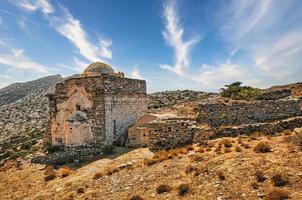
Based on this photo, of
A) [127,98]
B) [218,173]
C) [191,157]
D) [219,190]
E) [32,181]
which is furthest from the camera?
[127,98]

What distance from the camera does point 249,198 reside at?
298 inches

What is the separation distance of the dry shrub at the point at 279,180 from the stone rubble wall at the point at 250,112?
26.4 ft

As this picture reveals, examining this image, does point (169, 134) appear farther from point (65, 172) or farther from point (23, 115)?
point (23, 115)

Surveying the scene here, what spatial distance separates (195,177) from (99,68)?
15180mm

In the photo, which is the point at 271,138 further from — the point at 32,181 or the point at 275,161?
the point at 32,181

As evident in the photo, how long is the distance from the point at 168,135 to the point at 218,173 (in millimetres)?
5779

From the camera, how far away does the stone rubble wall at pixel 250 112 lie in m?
16.0

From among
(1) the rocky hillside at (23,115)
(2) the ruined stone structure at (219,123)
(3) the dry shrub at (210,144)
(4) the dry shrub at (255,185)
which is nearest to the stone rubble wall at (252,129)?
(2) the ruined stone structure at (219,123)

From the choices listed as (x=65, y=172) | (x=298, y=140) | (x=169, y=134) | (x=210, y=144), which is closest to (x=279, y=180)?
(x=298, y=140)

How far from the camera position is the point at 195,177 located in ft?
31.3

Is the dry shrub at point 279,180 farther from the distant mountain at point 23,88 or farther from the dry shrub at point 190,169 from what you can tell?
the distant mountain at point 23,88

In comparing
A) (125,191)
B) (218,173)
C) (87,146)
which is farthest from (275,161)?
(87,146)

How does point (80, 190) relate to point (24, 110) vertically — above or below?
below

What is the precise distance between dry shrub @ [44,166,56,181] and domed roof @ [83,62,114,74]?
8.81 m
